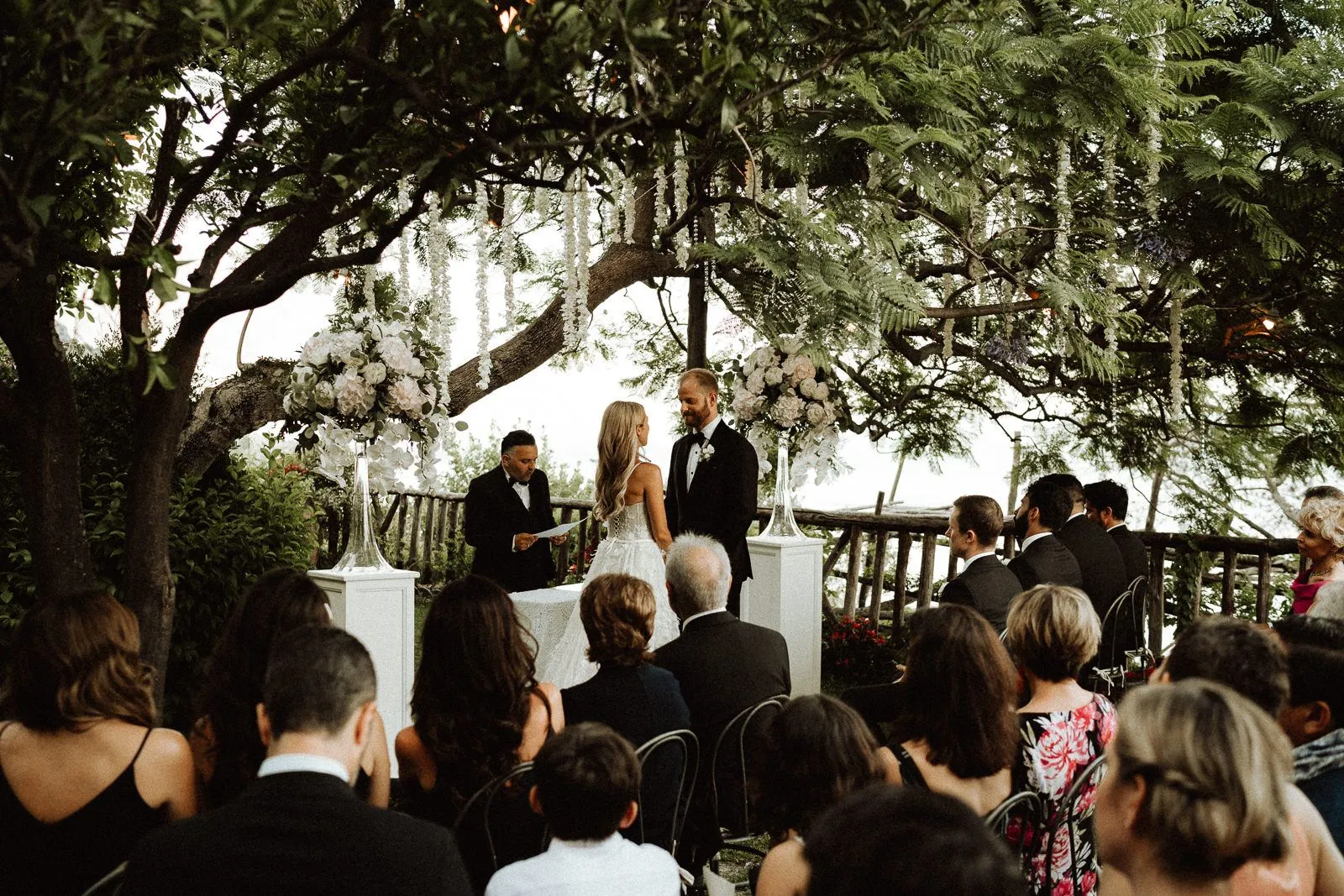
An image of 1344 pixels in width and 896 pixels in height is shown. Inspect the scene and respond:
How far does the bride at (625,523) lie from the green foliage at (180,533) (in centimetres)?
164

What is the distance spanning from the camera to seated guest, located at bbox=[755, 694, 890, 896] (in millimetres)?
2025

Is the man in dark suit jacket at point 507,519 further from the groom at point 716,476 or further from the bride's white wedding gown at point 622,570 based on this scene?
the groom at point 716,476

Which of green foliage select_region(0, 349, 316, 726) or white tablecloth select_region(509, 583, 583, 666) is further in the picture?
white tablecloth select_region(509, 583, 583, 666)

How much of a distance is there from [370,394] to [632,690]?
213cm

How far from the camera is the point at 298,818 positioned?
62.0 inches

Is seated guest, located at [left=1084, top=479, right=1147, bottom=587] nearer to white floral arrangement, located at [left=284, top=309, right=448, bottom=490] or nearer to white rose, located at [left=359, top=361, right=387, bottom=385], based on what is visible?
white floral arrangement, located at [left=284, top=309, right=448, bottom=490]

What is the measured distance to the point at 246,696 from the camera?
8.09 ft

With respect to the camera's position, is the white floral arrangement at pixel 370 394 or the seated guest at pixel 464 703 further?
the white floral arrangement at pixel 370 394

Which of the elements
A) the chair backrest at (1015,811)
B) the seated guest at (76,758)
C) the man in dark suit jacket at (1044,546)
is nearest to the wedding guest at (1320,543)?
the man in dark suit jacket at (1044,546)

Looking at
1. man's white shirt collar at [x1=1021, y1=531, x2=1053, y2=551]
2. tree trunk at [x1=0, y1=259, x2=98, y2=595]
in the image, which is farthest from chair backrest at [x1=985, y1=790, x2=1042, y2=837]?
tree trunk at [x1=0, y1=259, x2=98, y2=595]

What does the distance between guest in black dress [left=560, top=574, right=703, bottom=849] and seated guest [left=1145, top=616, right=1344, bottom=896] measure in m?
1.22

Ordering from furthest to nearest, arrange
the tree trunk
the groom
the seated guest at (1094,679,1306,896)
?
the groom, the tree trunk, the seated guest at (1094,679,1306,896)

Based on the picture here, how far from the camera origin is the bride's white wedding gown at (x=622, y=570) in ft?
17.0

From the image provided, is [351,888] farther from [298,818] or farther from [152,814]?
[152,814]
